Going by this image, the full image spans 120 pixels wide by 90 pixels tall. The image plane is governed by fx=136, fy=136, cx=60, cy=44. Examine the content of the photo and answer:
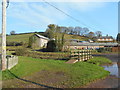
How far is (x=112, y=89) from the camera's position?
596cm

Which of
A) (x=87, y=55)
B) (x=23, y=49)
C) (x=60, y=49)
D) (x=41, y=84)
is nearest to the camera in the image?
(x=41, y=84)

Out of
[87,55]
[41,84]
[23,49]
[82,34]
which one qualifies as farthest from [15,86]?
[82,34]

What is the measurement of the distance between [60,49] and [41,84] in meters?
26.2

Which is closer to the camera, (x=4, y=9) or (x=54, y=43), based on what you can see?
(x=4, y=9)

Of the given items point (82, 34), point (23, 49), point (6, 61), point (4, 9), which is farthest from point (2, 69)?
point (82, 34)

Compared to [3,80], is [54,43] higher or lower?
higher

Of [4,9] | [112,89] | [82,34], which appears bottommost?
[112,89]

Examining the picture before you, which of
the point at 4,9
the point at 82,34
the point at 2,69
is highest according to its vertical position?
the point at 82,34

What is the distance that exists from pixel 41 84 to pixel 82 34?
116141mm

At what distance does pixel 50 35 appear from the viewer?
266 feet

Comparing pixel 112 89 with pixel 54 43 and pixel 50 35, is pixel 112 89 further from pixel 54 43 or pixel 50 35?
pixel 50 35

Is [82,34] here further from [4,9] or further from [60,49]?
[4,9]

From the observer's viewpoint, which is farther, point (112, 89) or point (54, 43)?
point (54, 43)

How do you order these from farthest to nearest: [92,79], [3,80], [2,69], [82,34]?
[82,34] → [2,69] → [92,79] → [3,80]
